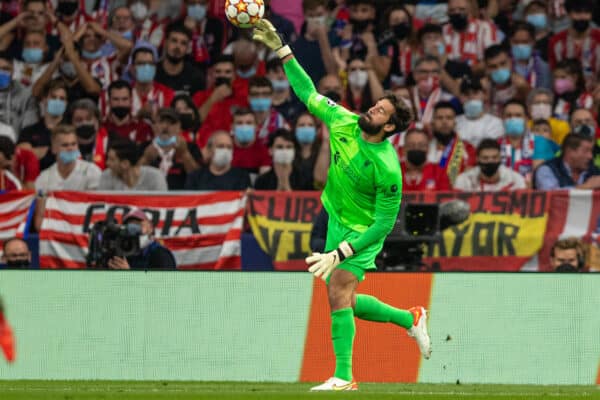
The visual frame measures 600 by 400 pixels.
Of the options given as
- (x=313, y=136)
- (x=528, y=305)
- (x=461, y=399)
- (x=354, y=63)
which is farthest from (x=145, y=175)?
(x=461, y=399)

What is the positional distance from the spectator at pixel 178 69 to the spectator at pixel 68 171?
1.86 metres

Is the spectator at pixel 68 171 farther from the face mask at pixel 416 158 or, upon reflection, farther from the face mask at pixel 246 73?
the face mask at pixel 416 158

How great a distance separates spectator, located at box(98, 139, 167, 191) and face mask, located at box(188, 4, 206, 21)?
3.01 metres

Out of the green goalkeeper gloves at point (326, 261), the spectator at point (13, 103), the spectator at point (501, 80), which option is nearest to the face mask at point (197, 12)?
the spectator at point (13, 103)

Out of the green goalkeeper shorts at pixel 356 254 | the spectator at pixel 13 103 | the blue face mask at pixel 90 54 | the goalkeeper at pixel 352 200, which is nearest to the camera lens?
the goalkeeper at pixel 352 200

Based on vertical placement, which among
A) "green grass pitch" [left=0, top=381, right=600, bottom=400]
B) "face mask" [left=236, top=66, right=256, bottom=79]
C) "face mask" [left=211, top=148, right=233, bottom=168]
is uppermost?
"face mask" [left=236, top=66, right=256, bottom=79]

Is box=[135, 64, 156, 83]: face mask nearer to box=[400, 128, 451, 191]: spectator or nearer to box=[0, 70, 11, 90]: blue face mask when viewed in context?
box=[0, 70, 11, 90]: blue face mask

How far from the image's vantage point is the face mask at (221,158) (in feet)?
54.4

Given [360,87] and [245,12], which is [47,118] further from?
[245,12]

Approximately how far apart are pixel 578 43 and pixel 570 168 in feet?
9.63

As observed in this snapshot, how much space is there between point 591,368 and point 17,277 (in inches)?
214

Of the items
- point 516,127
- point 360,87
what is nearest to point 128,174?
point 360,87

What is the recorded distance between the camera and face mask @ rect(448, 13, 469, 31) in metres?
18.6

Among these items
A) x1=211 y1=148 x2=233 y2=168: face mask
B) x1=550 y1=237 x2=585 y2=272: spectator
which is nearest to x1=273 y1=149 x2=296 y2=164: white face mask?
x1=211 y1=148 x2=233 y2=168: face mask
